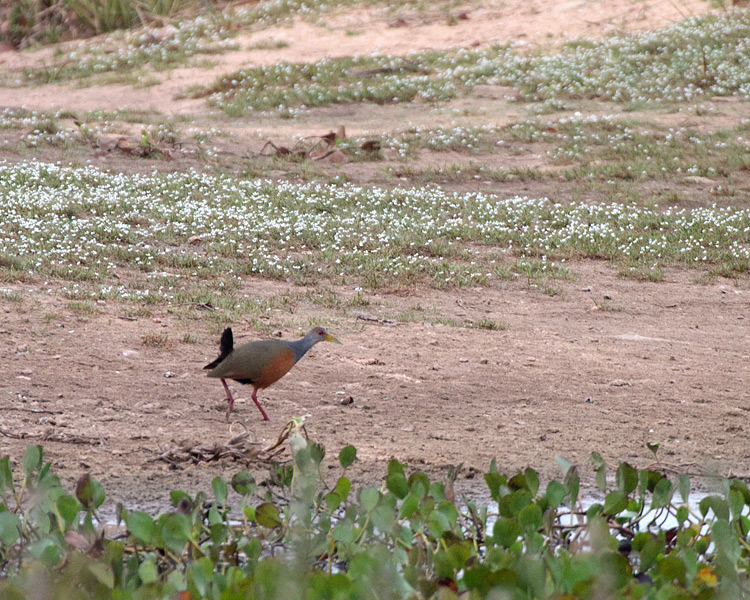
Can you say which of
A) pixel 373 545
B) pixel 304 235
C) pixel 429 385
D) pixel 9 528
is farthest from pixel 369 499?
pixel 304 235

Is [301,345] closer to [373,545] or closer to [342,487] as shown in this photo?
[342,487]

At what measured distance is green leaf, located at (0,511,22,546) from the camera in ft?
11.0

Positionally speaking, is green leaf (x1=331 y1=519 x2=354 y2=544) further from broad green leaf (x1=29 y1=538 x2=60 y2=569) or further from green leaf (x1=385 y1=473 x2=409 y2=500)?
broad green leaf (x1=29 y1=538 x2=60 y2=569)

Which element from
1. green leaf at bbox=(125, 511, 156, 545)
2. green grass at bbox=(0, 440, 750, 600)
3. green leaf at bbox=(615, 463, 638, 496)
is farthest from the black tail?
green leaf at bbox=(615, 463, 638, 496)

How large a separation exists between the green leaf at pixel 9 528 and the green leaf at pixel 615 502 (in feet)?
6.80

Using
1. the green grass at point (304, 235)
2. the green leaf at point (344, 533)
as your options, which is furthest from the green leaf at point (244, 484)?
the green grass at point (304, 235)

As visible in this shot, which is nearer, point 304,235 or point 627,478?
point 627,478

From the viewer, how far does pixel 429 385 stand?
5656mm

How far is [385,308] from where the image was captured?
23.1 feet

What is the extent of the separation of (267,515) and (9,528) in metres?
0.87

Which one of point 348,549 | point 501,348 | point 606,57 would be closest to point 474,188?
point 501,348

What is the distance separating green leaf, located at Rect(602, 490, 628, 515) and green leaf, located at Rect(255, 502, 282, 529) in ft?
3.97

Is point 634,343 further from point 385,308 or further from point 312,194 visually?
point 312,194

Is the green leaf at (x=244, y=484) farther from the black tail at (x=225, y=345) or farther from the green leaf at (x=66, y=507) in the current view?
the black tail at (x=225, y=345)
